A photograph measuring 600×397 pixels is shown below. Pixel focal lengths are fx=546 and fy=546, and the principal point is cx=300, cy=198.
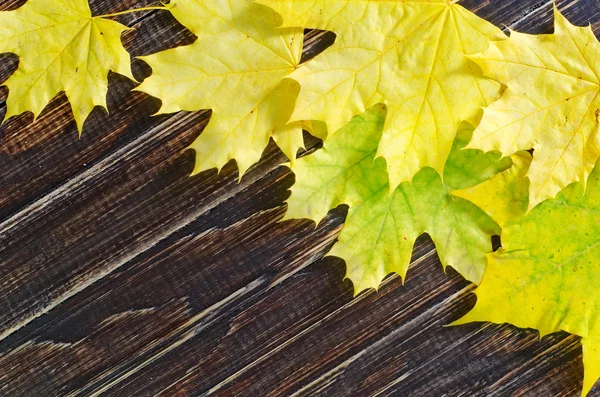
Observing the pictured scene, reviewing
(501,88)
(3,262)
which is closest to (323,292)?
(501,88)

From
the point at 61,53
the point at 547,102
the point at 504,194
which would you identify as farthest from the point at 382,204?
the point at 61,53

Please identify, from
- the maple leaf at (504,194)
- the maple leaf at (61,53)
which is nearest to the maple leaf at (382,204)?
the maple leaf at (504,194)

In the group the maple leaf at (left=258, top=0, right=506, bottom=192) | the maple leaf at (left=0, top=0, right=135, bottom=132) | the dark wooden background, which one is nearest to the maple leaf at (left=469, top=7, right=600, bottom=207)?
the maple leaf at (left=258, top=0, right=506, bottom=192)

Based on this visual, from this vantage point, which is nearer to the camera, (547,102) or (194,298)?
(547,102)

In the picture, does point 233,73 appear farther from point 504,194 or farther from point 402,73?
point 504,194

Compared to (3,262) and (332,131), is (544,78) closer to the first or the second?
(332,131)

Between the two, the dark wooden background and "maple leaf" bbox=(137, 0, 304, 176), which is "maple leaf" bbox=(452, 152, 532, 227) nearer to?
the dark wooden background

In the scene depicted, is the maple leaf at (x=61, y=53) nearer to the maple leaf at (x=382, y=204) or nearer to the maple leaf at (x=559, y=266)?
the maple leaf at (x=382, y=204)
